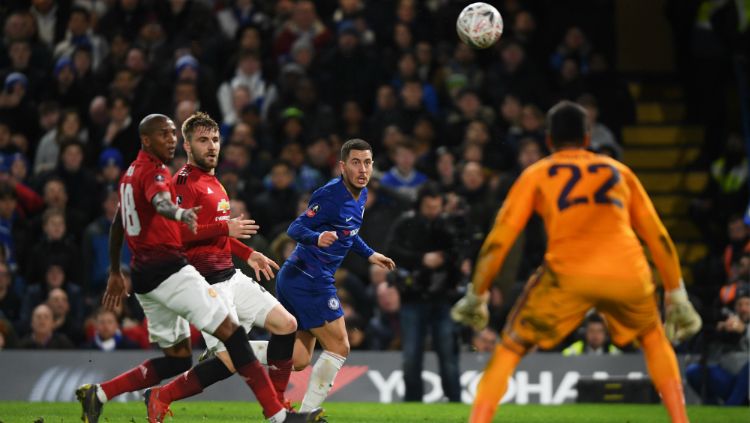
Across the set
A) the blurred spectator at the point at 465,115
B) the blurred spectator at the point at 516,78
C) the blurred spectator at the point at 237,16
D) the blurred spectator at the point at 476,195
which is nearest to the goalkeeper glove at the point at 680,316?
the blurred spectator at the point at 476,195

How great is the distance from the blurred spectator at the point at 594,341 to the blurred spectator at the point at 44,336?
569 cm

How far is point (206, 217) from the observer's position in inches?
365

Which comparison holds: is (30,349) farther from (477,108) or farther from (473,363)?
(477,108)

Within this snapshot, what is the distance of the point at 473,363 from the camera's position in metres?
14.1

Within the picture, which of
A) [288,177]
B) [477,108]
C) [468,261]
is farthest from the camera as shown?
[477,108]

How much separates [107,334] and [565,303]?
808 cm

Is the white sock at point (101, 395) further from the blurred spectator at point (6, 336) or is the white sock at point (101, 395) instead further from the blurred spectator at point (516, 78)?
the blurred spectator at point (516, 78)

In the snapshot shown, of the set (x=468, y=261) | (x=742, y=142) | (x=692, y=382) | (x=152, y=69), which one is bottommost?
(x=692, y=382)

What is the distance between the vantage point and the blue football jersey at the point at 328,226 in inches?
383

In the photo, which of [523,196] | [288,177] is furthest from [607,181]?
[288,177]

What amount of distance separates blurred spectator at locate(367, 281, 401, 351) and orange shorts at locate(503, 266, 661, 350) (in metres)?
7.40

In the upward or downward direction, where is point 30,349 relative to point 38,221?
downward

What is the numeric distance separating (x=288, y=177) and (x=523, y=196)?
821 cm

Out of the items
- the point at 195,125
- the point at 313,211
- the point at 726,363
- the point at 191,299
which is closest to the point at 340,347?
the point at 313,211
